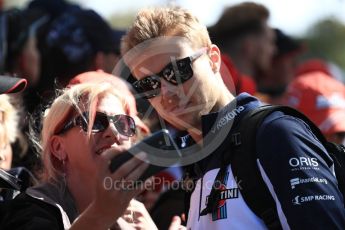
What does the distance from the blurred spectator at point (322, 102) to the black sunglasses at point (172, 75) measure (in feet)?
7.39

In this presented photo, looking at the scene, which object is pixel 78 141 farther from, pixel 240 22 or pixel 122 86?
pixel 240 22

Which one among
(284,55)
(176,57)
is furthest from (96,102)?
(284,55)

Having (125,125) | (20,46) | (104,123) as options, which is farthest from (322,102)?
(104,123)

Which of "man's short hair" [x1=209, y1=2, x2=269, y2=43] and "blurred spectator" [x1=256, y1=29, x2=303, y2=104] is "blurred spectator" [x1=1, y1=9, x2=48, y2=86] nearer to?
"man's short hair" [x1=209, y1=2, x2=269, y2=43]

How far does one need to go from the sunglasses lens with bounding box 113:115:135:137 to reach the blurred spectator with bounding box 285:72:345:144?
6.93 feet

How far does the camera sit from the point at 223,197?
128 inches

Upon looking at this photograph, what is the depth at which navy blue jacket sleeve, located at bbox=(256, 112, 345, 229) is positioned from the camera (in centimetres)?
303

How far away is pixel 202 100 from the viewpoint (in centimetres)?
357

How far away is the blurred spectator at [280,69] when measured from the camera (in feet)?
27.6

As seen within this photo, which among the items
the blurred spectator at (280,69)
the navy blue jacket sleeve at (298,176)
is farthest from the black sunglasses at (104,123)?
the blurred spectator at (280,69)

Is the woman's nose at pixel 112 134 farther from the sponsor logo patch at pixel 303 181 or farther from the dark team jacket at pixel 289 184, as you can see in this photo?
the sponsor logo patch at pixel 303 181

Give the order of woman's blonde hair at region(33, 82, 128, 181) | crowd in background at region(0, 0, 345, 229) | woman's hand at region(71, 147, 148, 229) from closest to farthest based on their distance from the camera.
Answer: woman's hand at region(71, 147, 148, 229), woman's blonde hair at region(33, 82, 128, 181), crowd in background at region(0, 0, 345, 229)

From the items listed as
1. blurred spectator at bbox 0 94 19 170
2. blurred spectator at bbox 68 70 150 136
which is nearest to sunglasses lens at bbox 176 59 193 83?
blurred spectator at bbox 68 70 150 136

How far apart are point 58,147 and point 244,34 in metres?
3.66
